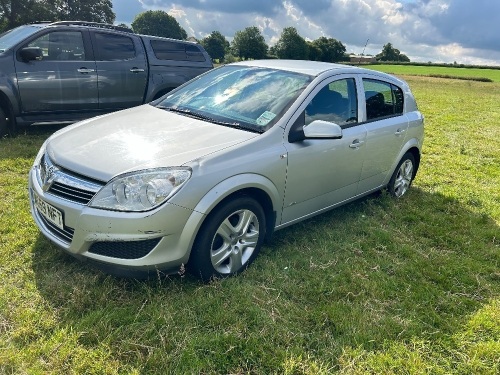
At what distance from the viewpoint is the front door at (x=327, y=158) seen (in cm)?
351

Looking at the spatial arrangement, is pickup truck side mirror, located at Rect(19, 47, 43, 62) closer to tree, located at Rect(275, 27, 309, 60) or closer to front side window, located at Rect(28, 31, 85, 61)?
front side window, located at Rect(28, 31, 85, 61)

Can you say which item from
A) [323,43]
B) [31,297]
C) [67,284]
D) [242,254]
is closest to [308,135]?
[242,254]

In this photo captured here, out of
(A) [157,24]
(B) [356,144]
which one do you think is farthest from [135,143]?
(A) [157,24]

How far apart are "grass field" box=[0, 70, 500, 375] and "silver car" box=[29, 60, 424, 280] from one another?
0.88 ft

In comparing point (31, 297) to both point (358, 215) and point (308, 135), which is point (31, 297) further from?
point (358, 215)

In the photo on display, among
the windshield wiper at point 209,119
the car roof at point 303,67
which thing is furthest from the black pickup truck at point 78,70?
the car roof at point 303,67

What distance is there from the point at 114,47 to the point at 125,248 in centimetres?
549

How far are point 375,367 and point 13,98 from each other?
6017 mm

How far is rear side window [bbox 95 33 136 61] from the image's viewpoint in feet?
23.1

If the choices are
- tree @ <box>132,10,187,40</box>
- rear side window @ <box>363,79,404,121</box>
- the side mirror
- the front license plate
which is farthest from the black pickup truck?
tree @ <box>132,10,187,40</box>

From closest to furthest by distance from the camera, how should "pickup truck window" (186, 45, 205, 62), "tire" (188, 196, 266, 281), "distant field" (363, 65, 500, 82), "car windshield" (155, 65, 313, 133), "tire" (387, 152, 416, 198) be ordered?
"tire" (188, 196, 266, 281) → "car windshield" (155, 65, 313, 133) → "tire" (387, 152, 416, 198) → "pickup truck window" (186, 45, 205, 62) → "distant field" (363, 65, 500, 82)

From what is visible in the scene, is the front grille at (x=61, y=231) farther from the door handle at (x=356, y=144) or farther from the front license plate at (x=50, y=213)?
the door handle at (x=356, y=144)

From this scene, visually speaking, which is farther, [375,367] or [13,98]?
[13,98]

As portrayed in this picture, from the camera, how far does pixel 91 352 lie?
2.40 meters
